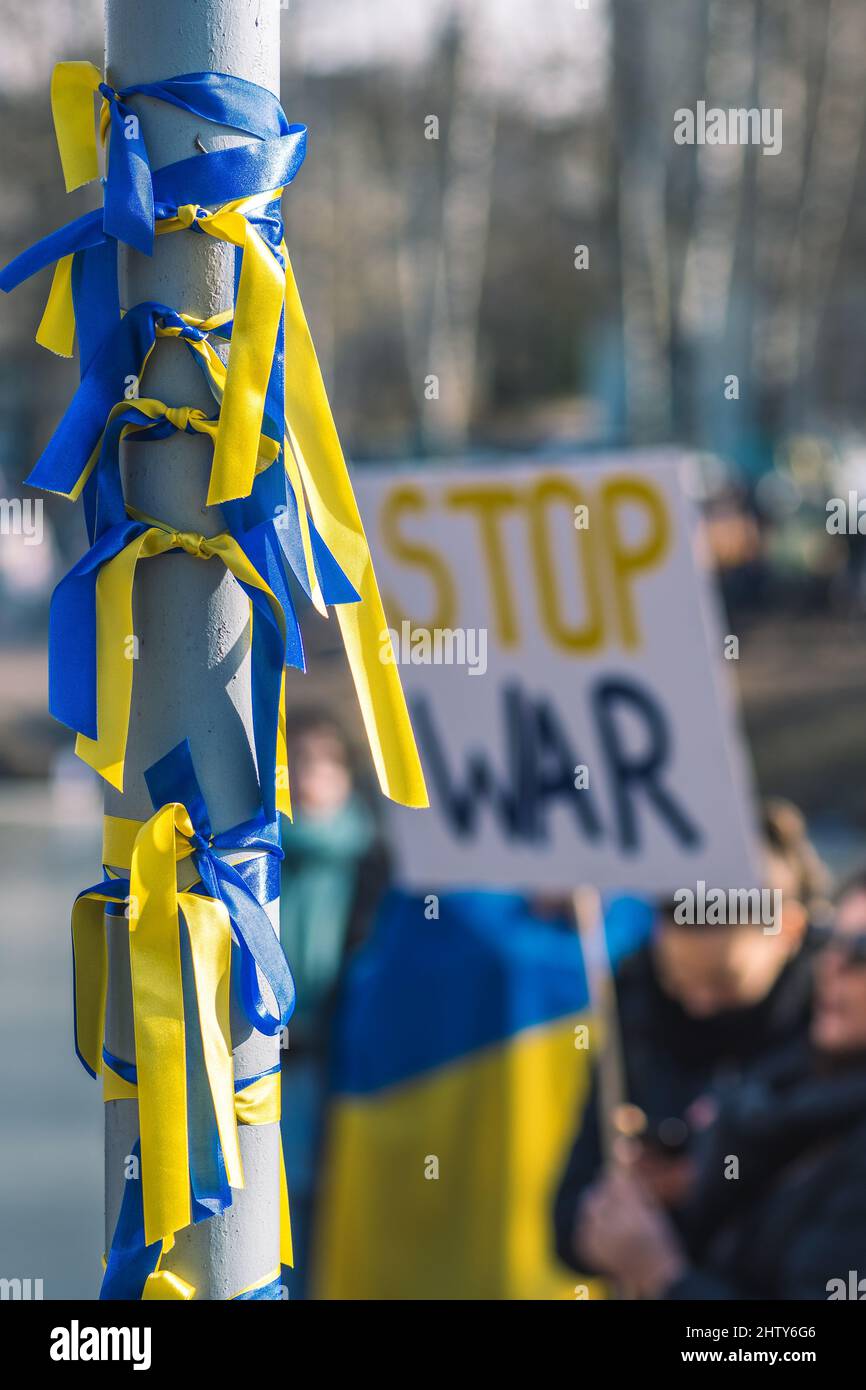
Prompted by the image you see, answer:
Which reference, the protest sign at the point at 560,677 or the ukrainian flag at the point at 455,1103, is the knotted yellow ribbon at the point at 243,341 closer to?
the protest sign at the point at 560,677

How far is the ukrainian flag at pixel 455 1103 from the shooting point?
392cm

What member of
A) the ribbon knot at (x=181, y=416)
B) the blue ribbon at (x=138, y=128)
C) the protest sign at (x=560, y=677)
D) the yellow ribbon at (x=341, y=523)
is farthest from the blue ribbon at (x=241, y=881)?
the protest sign at (x=560, y=677)

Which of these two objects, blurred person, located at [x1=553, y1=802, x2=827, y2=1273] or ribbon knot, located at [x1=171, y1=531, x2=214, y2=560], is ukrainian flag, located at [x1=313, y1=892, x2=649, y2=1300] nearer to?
blurred person, located at [x1=553, y1=802, x2=827, y2=1273]

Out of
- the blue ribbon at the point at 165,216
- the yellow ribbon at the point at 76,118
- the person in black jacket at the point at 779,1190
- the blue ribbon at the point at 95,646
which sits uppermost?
the yellow ribbon at the point at 76,118

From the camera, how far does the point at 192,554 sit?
121cm

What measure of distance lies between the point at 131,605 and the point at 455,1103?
302cm

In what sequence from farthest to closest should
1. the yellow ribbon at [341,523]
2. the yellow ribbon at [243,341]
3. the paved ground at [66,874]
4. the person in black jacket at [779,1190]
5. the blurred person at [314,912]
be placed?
the paved ground at [66,874], the blurred person at [314,912], the person in black jacket at [779,1190], the yellow ribbon at [341,523], the yellow ribbon at [243,341]

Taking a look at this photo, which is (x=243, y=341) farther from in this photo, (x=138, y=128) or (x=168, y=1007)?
(x=168, y=1007)

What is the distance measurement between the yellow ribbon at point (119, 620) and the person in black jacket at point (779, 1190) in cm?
229
